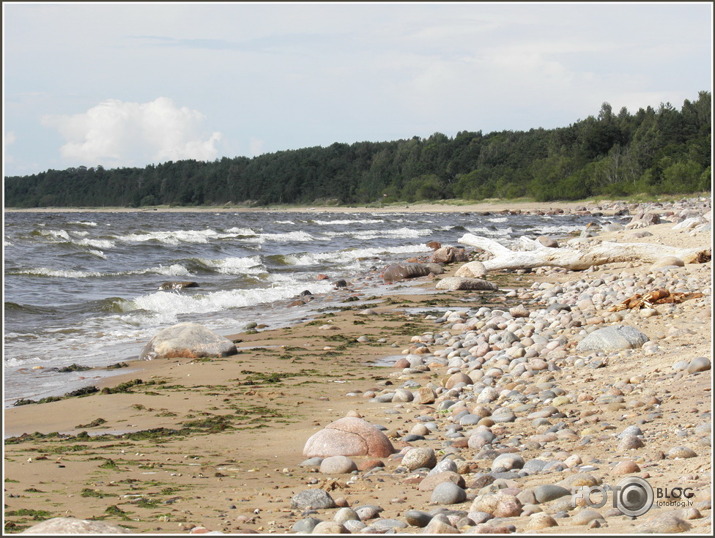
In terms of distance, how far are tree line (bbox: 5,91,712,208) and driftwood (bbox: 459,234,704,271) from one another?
22.1 m

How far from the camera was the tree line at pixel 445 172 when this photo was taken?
68.6m

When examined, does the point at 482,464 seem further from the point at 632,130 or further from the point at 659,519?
the point at 632,130

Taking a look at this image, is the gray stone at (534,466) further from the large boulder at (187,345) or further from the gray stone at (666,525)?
the large boulder at (187,345)

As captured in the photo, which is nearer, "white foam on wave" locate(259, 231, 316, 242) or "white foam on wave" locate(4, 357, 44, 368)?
"white foam on wave" locate(4, 357, 44, 368)

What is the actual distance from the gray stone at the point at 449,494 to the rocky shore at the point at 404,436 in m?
0.01

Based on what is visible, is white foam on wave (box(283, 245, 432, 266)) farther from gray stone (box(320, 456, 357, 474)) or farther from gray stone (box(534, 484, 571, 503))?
gray stone (box(534, 484, 571, 503))

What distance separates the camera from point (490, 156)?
106 m

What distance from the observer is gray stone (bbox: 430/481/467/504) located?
3.81 meters

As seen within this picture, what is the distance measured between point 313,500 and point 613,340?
13.7 ft

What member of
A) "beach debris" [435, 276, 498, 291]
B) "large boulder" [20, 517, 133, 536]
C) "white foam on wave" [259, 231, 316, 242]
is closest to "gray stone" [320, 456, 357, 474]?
"large boulder" [20, 517, 133, 536]

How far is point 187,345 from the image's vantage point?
8.92 m

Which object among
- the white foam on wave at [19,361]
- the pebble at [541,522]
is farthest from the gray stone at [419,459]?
the white foam on wave at [19,361]

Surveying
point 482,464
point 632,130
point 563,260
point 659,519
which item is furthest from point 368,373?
point 632,130

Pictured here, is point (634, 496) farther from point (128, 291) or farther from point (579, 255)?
point (128, 291)
